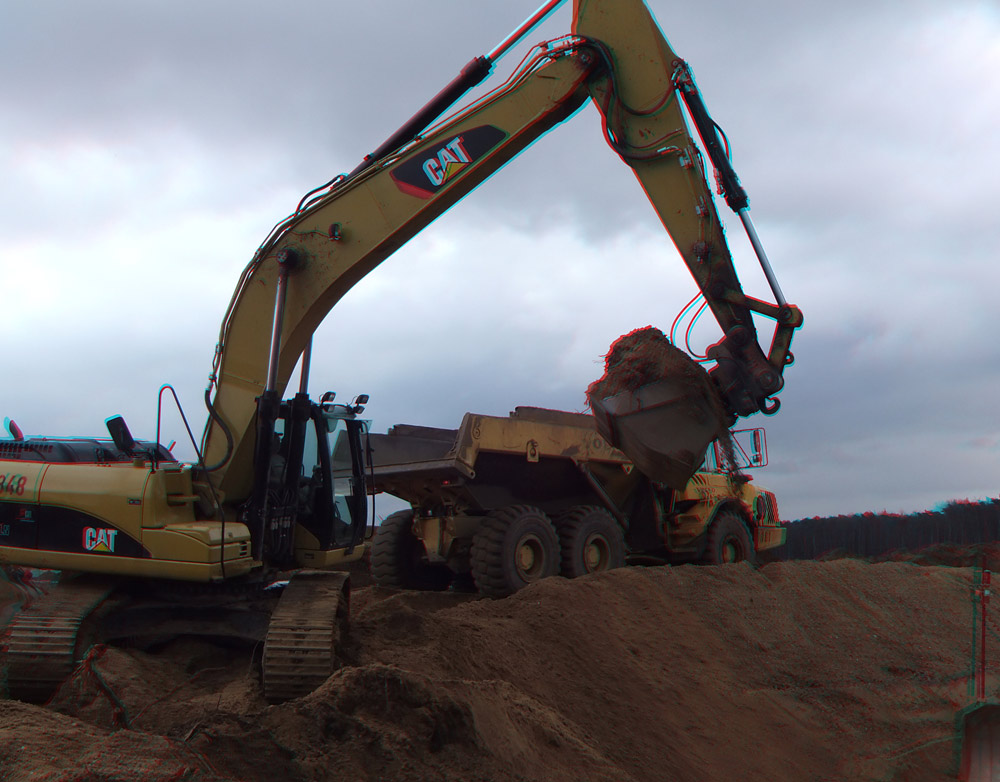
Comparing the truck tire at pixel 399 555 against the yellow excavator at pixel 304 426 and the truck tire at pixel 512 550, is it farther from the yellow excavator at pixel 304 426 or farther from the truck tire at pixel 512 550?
the yellow excavator at pixel 304 426

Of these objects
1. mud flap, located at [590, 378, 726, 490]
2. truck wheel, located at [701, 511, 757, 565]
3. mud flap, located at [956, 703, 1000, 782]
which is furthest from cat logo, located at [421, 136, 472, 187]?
truck wheel, located at [701, 511, 757, 565]

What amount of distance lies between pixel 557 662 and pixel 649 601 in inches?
86.5

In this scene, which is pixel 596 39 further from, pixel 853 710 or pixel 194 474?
pixel 853 710

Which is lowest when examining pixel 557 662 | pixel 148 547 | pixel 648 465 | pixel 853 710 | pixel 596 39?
pixel 853 710

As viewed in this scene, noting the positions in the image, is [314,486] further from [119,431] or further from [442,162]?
[442,162]

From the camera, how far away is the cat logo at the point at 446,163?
6.46 m

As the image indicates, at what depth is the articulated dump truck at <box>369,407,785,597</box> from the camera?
9.64 meters

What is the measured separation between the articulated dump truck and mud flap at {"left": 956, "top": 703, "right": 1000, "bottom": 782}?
3492mm

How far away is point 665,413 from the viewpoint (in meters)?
5.81

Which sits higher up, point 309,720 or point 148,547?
point 148,547

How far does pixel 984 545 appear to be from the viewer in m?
17.2

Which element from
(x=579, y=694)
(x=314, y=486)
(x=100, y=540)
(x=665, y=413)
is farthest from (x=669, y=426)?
(x=100, y=540)

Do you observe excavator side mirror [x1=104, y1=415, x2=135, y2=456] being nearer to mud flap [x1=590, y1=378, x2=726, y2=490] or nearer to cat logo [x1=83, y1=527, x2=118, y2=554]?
cat logo [x1=83, y1=527, x2=118, y2=554]

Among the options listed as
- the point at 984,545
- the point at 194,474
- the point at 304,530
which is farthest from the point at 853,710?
the point at 984,545
